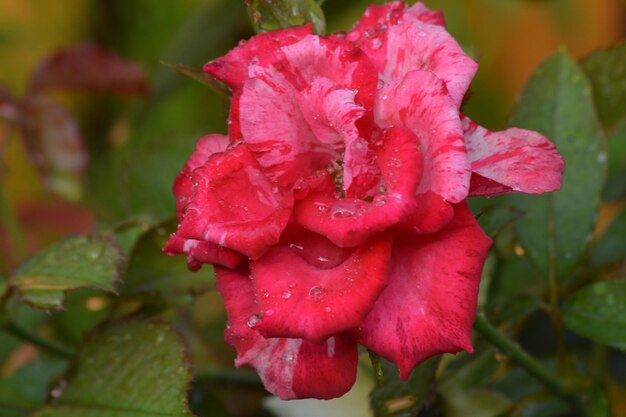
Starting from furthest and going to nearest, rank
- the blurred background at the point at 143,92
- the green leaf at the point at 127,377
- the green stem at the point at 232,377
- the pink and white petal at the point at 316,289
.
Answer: the blurred background at the point at 143,92 → the green stem at the point at 232,377 → the green leaf at the point at 127,377 → the pink and white petal at the point at 316,289

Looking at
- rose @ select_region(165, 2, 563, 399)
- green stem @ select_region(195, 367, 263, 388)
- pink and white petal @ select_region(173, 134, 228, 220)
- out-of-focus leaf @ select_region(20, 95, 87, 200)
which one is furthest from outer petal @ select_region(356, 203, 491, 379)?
out-of-focus leaf @ select_region(20, 95, 87, 200)

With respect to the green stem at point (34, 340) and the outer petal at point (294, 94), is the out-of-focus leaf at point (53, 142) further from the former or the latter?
the outer petal at point (294, 94)

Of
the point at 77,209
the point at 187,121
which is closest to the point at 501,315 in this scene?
the point at 77,209

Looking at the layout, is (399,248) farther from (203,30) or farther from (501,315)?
(203,30)

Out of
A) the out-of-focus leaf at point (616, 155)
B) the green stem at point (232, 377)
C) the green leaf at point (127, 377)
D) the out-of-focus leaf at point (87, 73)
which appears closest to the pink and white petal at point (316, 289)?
the green leaf at point (127, 377)

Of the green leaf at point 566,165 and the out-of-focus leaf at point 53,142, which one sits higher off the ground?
the green leaf at point 566,165

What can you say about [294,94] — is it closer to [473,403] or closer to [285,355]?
[285,355]
